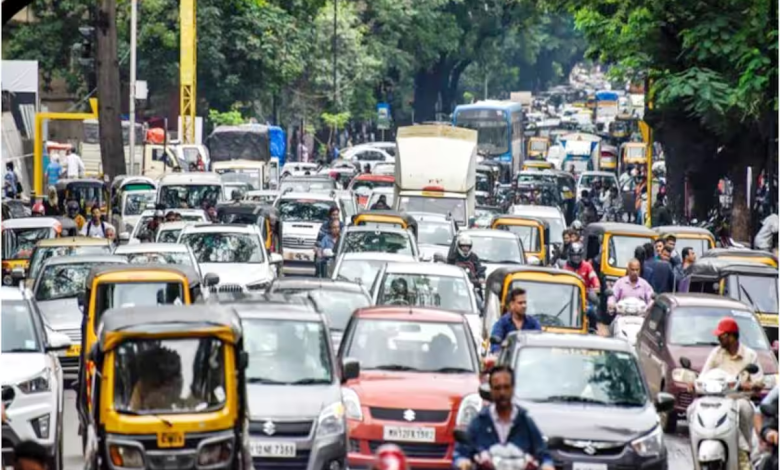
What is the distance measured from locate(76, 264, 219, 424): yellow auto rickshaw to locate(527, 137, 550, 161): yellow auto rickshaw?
75.9 meters

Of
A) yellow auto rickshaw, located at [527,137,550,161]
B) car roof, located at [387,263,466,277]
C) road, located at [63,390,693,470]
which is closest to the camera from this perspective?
road, located at [63,390,693,470]

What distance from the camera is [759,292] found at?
25.8 meters

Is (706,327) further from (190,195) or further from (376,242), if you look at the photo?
(190,195)

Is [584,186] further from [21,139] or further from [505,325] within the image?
[505,325]

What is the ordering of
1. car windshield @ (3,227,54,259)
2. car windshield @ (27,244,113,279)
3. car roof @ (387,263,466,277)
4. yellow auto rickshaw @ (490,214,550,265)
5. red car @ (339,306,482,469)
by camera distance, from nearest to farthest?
red car @ (339,306,482,469) < car roof @ (387,263,466,277) < car windshield @ (27,244,113,279) < car windshield @ (3,227,54,259) < yellow auto rickshaw @ (490,214,550,265)

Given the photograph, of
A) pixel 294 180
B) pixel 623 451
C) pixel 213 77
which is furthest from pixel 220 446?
pixel 213 77

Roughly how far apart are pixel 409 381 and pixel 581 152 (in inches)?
2882

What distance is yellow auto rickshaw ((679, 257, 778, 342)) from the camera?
2548 cm

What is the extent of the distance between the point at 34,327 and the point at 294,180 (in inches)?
1291

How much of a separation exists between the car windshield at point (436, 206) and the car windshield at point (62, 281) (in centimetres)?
1667

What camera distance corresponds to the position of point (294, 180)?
50344 mm

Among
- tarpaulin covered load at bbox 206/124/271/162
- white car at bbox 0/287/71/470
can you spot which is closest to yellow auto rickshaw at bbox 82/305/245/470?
white car at bbox 0/287/71/470

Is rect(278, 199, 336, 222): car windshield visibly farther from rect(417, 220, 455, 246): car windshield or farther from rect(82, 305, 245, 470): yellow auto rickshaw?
rect(82, 305, 245, 470): yellow auto rickshaw

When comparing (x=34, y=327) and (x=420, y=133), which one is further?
(x=420, y=133)
